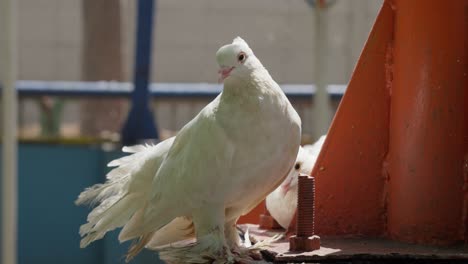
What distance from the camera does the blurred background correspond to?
17.5 feet

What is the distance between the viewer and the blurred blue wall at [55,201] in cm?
529

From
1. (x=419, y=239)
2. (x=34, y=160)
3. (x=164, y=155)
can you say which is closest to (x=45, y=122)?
(x=34, y=160)

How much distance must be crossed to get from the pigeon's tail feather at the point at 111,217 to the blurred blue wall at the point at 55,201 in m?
2.85

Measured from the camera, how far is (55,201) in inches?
211

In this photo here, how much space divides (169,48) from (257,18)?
0.66m

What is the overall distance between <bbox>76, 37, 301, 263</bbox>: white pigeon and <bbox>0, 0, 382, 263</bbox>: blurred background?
2589mm

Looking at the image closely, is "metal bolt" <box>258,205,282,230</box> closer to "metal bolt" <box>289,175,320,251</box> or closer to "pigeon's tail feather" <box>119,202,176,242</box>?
"pigeon's tail feather" <box>119,202,176,242</box>

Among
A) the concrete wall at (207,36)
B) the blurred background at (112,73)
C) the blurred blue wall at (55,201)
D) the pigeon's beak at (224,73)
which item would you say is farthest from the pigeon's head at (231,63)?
the concrete wall at (207,36)

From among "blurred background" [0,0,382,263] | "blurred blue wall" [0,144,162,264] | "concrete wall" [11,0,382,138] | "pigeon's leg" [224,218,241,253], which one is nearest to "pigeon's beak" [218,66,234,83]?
"pigeon's leg" [224,218,241,253]


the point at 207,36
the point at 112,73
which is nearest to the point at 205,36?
the point at 207,36

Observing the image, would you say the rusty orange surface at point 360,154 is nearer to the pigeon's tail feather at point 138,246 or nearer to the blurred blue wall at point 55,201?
the pigeon's tail feather at point 138,246

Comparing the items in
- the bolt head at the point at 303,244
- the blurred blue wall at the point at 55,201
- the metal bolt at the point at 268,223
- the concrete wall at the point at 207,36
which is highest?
the concrete wall at the point at 207,36

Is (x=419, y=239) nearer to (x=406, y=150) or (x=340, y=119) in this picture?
(x=406, y=150)

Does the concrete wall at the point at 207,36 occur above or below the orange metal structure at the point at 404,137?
above
